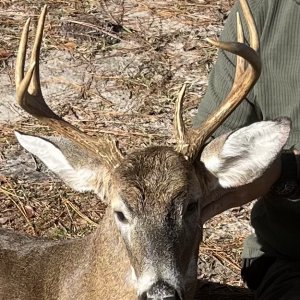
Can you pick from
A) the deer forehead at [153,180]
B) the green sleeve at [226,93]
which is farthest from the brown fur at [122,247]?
the green sleeve at [226,93]

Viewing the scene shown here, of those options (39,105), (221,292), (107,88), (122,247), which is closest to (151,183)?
(122,247)

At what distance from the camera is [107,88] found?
6.18 meters

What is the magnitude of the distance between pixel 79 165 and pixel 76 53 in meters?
3.24

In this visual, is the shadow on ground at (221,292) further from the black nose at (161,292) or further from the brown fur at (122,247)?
the black nose at (161,292)

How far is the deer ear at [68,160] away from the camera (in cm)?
338

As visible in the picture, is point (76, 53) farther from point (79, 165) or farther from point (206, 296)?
point (79, 165)

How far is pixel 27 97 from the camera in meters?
3.44

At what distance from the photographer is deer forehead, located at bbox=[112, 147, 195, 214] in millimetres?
3100

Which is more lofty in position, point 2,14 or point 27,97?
point 27,97

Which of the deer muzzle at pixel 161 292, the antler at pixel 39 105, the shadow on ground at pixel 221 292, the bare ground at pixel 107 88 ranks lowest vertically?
the shadow on ground at pixel 221 292

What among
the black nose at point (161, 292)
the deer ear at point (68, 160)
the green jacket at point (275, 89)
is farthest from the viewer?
the green jacket at point (275, 89)

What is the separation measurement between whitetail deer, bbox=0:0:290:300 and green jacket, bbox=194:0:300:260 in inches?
13.8

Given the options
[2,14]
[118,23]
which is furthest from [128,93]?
[2,14]

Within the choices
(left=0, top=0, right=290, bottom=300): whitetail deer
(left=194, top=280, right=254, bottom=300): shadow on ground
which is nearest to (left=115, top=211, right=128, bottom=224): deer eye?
(left=0, top=0, right=290, bottom=300): whitetail deer
